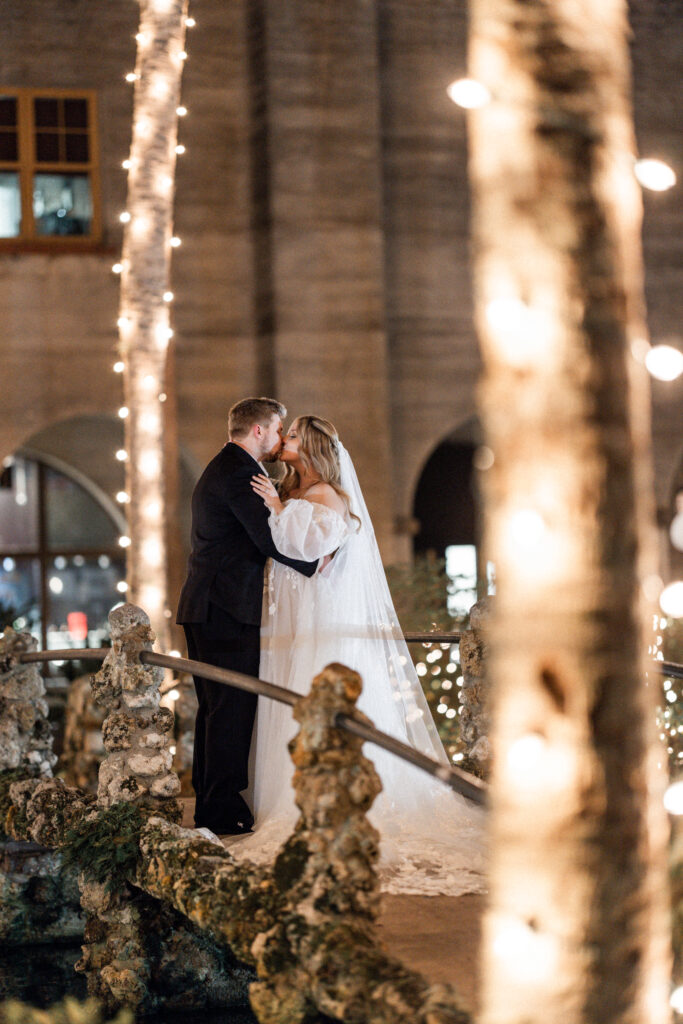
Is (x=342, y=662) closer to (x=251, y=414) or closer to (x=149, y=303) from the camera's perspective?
(x=251, y=414)

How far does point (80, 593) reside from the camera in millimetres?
18844

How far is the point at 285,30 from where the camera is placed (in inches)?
624

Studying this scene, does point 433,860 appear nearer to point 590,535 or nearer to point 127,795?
point 127,795

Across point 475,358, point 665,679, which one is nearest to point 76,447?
point 475,358

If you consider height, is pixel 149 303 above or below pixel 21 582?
above

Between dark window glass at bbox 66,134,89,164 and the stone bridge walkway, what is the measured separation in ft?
39.8

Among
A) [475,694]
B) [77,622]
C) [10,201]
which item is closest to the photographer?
[475,694]

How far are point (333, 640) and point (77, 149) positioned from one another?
10575 millimetres

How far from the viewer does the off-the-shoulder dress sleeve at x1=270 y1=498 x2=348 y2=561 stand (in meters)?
6.69

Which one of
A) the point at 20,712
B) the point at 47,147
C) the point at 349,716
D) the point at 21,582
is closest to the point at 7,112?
the point at 47,147

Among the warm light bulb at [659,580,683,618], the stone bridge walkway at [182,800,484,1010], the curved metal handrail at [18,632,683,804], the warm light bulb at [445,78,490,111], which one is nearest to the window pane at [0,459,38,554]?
the curved metal handrail at [18,632,683,804]

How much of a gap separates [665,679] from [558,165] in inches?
322

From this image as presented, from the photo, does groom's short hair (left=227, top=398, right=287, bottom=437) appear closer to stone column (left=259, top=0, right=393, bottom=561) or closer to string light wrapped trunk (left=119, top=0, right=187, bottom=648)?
string light wrapped trunk (left=119, top=0, right=187, bottom=648)

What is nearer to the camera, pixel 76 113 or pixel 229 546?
pixel 229 546
